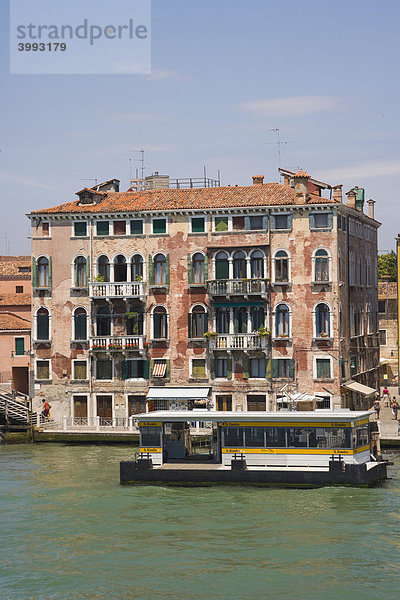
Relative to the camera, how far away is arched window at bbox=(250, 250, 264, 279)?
1900 inches

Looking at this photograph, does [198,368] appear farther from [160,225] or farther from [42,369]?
[42,369]

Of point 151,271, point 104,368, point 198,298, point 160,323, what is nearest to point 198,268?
point 198,298

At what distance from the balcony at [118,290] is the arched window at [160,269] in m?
0.75

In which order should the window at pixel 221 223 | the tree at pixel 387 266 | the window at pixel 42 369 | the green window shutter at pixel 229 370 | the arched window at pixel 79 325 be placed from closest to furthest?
the green window shutter at pixel 229 370 → the window at pixel 221 223 → the arched window at pixel 79 325 → the window at pixel 42 369 → the tree at pixel 387 266

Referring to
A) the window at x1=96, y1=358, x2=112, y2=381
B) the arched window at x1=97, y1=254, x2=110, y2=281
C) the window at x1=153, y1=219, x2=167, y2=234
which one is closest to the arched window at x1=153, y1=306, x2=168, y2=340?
the window at x1=96, y1=358, x2=112, y2=381

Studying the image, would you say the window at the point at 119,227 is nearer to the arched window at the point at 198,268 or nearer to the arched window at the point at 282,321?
the arched window at the point at 198,268

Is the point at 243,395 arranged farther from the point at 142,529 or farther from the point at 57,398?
the point at 142,529

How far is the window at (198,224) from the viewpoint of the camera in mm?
49031

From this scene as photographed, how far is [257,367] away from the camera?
48.4 metres

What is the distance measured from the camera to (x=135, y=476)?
35.2 meters

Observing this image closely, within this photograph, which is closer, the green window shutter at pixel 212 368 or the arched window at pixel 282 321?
the arched window at pixel 282 321

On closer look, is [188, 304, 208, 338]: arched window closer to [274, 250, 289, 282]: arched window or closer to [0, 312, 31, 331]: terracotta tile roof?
[274, 250, 289, 282]: arched window

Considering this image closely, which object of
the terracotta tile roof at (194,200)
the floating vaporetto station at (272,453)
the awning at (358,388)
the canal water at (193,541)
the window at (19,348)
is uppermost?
the terracotta tile roof at (194,200)

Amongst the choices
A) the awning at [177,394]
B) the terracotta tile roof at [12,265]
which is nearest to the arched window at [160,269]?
the awning at [177,394]
